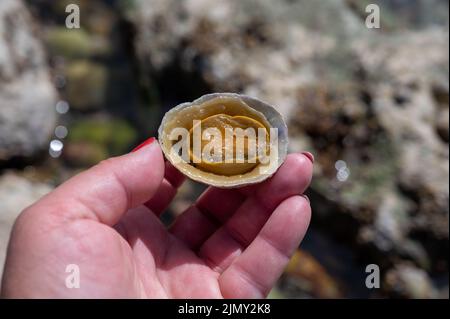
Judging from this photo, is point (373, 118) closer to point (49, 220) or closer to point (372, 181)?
point (372, 181)

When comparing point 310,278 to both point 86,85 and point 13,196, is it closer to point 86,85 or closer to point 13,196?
point 13,196

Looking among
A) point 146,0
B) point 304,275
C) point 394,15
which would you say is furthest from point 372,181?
point 146,0

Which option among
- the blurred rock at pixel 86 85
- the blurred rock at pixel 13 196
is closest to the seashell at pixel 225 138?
the blurred rock at pixel 13 196
